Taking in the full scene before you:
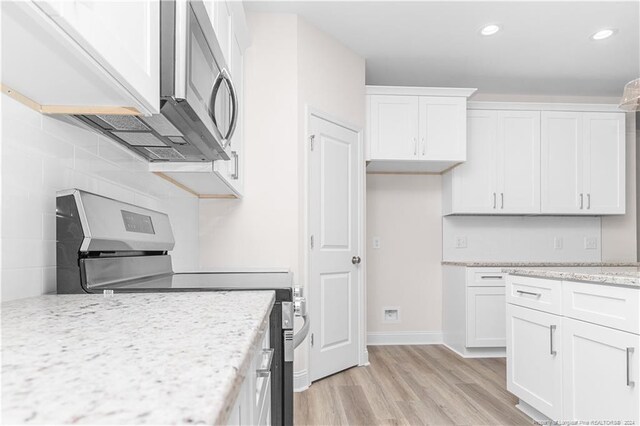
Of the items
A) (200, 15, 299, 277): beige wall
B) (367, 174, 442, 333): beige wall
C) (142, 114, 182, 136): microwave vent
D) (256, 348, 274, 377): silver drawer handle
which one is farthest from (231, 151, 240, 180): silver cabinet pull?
(367, 174, 442, 333): beige wall

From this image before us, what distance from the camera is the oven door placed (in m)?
1.19

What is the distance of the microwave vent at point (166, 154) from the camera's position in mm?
1672

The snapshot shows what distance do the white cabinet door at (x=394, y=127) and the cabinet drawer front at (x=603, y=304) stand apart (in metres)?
2.06

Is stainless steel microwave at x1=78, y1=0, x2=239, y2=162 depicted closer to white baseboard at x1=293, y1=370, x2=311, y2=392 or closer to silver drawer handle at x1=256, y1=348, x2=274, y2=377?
silver drawer handle at x1=256, y1=348, x2=274, y2=377

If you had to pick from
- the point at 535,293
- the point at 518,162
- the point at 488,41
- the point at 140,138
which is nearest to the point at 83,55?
the point at 140,138

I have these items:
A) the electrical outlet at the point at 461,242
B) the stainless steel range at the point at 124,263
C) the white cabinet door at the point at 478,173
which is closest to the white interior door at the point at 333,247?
the white cabinet door at the point at 478,173

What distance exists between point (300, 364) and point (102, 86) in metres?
2.37

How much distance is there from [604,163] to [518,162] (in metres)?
0.84

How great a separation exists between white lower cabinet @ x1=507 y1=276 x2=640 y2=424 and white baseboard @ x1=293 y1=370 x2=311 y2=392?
1239 mm

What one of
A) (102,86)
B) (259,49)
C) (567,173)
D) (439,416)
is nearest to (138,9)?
(102,86)

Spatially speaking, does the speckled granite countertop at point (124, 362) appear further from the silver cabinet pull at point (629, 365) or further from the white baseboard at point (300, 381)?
the white baseboard at point (300, 381)

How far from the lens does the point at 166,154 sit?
1.77m

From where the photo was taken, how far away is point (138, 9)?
3.12 feet

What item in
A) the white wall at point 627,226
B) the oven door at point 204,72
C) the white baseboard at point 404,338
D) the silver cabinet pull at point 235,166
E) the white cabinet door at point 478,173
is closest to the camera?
the oven door at point 204,72
